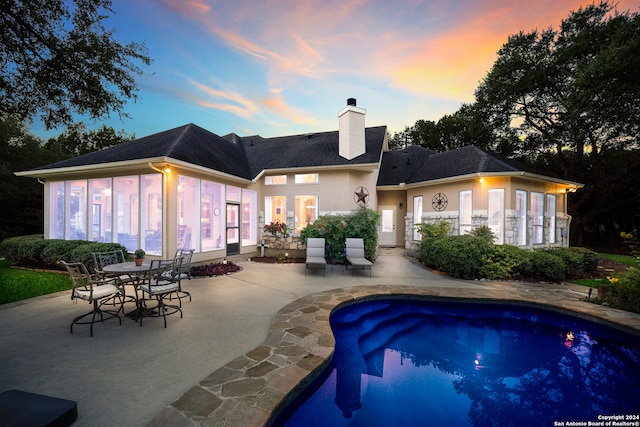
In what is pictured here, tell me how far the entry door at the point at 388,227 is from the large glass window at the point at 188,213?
A: 9952mm

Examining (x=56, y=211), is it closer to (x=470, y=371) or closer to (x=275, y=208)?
(x=275, y=208)

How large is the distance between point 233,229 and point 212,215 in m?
1.20

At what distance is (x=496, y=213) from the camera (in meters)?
10.5

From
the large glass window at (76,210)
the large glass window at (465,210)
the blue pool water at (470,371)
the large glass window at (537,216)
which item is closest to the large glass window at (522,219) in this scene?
the large glass window at (537,216)

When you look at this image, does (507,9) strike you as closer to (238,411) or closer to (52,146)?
(238,411)

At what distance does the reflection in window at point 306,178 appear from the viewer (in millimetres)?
11914

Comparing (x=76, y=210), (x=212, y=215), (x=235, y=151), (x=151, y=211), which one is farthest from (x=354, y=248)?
(x=76, y=210)

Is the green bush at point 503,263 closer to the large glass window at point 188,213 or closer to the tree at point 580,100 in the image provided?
the large glass window at point 188,213

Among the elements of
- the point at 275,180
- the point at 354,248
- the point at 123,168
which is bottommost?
the point at 354,248

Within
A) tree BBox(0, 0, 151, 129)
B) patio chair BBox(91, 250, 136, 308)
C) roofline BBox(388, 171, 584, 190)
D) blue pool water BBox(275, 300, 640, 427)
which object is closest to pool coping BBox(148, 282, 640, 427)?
blue pool water BBox(275, 300, 640, 427)

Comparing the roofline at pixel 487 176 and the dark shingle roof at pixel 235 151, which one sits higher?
the dark shingle roof at pixel 235 151

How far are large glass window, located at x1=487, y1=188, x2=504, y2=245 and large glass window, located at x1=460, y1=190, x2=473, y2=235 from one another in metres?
0.75

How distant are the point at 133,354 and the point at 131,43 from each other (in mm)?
6311

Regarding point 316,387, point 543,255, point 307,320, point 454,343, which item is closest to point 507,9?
point 543,255
